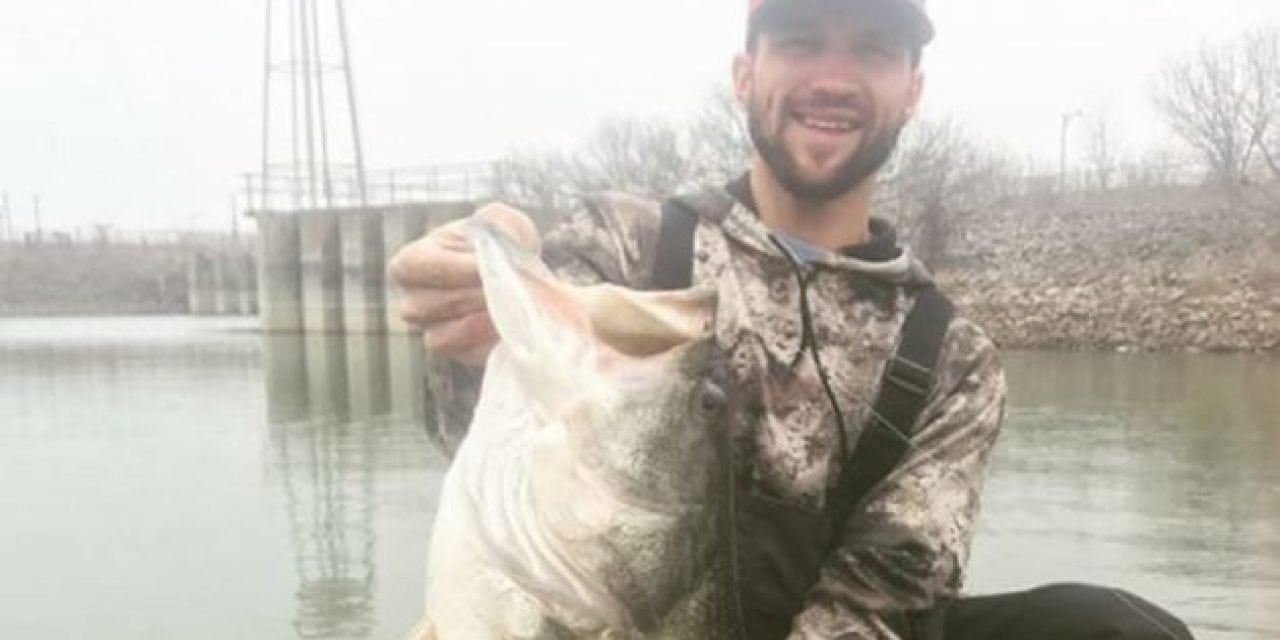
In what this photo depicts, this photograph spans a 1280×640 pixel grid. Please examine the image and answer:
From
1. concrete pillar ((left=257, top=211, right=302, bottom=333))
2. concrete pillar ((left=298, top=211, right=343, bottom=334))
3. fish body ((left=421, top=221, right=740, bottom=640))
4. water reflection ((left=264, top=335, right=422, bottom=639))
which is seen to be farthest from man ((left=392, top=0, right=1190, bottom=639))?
concrete pillar ((left=257, top=211, right=302, bottom=333))

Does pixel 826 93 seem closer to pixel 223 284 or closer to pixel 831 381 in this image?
pixel 831 381

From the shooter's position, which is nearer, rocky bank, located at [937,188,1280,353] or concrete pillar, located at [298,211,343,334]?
rocky bank, located at [937,188,1280,353]

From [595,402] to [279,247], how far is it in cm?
3993

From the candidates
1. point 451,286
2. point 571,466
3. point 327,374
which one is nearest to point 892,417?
point 451,286

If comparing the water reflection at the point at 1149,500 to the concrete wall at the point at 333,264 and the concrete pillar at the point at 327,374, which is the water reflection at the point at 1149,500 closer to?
the concrete pillar at the point at 327,374

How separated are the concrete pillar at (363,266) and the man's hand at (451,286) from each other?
35.8 m

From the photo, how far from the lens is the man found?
312 cm

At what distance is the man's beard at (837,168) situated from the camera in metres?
3.32

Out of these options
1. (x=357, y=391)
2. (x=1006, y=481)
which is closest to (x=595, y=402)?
(x=1006, y=481)

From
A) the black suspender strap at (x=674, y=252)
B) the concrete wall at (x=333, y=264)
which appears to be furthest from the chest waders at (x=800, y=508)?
the concrete wall at (x=333, y=264)

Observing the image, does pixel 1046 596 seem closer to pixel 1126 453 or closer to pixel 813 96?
pixel 813 96

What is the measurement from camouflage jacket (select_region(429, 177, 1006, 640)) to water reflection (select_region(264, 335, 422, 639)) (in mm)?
4123

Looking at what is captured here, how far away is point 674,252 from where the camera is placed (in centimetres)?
323

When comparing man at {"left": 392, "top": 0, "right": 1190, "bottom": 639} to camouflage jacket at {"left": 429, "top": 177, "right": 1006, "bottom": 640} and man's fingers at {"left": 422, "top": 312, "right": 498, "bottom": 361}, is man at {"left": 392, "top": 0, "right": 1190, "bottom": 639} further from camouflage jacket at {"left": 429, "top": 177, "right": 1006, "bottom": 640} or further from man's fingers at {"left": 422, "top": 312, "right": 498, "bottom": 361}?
man's fingers at {"left": 422, "top": 312, "right": 498, "bottom": 361}
